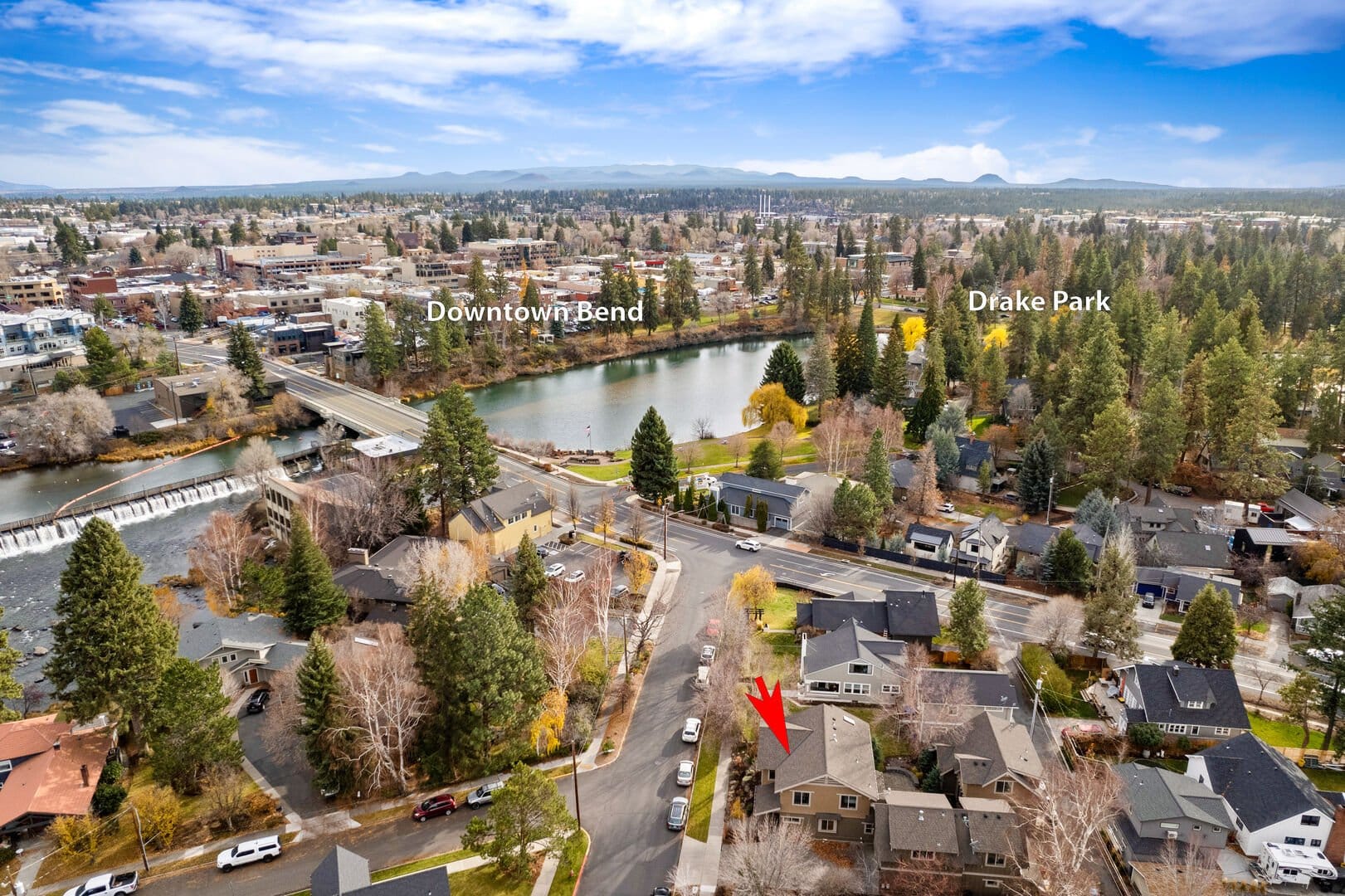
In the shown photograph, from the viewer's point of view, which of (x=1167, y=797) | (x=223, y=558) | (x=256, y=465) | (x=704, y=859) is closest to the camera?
(x=704, y=859)

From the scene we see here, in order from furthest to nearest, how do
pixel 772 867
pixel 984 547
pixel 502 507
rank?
pixel 502 507 → pixel 984 547 → pixel 772 867

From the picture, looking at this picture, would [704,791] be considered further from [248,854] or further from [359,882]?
[248,854]

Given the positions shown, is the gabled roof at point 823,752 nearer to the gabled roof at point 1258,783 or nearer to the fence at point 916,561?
the gabled roof at point 1258,783

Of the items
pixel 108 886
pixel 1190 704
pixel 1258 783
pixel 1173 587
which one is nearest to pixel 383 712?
pixel 108 886

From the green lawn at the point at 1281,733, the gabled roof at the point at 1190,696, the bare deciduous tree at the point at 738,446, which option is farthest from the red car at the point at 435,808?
the bare deciduous tree at the point at 738,446

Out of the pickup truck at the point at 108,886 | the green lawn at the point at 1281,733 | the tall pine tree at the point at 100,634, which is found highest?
the tall pine tree at the point at 100,634

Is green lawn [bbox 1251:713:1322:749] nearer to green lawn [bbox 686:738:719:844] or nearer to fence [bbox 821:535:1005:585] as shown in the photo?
fence [bbox 821:535:1005:585]
